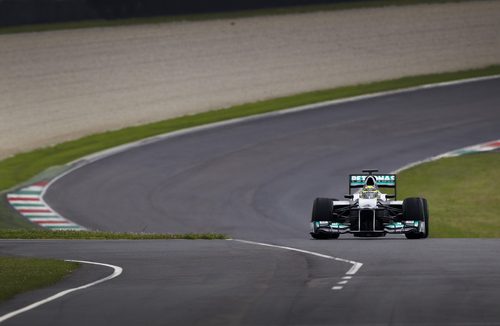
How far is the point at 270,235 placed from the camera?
104 feet

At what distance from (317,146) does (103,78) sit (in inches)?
615

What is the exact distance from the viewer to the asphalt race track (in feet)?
49.5

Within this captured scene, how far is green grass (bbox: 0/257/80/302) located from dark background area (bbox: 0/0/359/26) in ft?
111

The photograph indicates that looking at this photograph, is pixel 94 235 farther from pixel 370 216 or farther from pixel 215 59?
pixel 215 59

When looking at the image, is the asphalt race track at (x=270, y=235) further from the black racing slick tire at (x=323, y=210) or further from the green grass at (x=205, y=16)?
the green grass at (x=205, y=16)

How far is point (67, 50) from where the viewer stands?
190 ft

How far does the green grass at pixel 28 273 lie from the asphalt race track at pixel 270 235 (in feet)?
1.33

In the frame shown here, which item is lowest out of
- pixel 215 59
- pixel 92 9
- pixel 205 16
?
pixel 215 59

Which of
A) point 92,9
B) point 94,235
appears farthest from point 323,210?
point 92,9

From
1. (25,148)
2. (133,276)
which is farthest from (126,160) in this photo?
(133,276)

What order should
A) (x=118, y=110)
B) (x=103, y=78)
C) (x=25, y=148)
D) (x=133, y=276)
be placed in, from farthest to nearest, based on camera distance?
1. (x=103, y=78)
2. (x=118, y=110)
3. (x=25, y=148)
4. (x=133, y=276)

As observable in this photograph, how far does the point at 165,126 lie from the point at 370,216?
75.4ft

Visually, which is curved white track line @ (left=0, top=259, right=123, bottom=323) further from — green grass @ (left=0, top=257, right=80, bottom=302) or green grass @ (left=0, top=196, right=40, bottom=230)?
green grass @ (left=0, top=196, right=40, bottom=230)

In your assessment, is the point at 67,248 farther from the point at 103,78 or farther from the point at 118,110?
the point at 103,78
